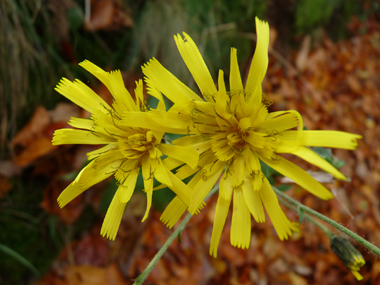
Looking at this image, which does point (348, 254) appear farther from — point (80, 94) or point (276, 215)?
point (80, 94)

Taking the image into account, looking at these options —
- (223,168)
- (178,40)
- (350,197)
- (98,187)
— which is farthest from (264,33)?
(350,197)

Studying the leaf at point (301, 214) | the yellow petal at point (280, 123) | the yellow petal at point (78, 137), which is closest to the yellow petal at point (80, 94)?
the yellow petal at point (78, 137)

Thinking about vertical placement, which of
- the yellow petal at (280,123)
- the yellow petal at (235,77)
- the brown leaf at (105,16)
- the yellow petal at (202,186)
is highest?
the brown leaf at (105,16)

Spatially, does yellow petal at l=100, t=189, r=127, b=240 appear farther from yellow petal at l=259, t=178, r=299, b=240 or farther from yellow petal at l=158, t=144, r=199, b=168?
yellow petal at l=259, t=178, r=299, b=240

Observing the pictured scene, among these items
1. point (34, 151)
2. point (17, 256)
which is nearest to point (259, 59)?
point (34, 151)

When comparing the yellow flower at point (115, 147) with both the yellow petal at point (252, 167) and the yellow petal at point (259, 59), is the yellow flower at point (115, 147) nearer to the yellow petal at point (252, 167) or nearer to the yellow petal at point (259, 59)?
the yellow petal at point (252, 167)

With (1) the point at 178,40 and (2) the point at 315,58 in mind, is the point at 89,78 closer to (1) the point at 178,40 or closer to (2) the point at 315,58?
(1) the point at 178,40
